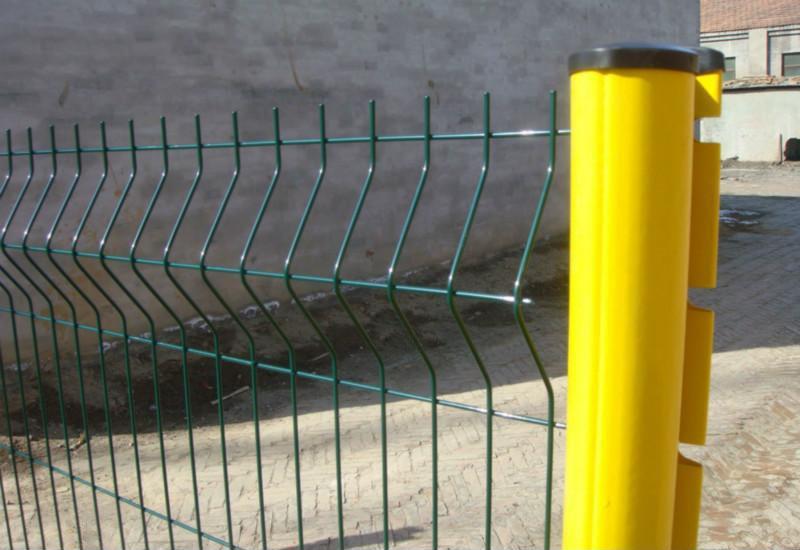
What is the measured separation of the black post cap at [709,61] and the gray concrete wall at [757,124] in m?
23.0

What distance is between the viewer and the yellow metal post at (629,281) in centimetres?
142

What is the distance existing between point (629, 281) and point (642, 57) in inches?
15.6

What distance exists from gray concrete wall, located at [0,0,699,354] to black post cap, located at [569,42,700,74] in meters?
5.93

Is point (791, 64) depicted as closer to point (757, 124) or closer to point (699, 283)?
point (757, 124)

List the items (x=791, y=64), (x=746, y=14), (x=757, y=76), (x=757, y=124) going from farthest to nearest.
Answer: (x=746, y=14)
(x=791, y=64)
(x=757, y=76)
(x=757, y=124)

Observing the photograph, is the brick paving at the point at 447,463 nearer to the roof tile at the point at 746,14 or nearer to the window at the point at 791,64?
the window at the point at 791,64

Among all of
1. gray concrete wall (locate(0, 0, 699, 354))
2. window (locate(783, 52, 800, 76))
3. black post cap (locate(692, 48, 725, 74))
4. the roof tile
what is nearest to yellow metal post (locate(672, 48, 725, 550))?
black post cap (locate(692, 48, 725, 74))

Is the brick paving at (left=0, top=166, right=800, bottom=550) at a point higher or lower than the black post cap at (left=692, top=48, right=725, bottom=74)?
lower

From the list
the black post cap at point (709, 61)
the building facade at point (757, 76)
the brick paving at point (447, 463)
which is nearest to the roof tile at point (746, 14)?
the building facade at point (757, 76)

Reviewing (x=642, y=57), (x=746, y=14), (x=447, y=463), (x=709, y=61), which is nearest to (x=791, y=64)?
(x=746, y=14)

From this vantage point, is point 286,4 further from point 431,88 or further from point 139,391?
point 139,391

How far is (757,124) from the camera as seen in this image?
24.0 metres

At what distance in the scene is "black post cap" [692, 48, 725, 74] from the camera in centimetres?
151

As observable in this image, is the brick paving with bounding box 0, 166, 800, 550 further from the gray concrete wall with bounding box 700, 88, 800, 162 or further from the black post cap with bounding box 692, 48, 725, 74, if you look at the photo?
the gray concrete wall with bounding box 700, 88, 800, 162
